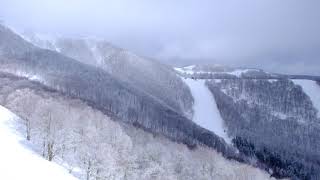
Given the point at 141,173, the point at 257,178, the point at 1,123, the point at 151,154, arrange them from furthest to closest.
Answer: the point at 257,178
the point at 151,154
the point at 141,173
the point at 1,123

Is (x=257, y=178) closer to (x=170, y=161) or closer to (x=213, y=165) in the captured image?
(x=213, y=165)

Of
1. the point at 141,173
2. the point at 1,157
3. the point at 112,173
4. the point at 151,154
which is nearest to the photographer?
the point at 1,157

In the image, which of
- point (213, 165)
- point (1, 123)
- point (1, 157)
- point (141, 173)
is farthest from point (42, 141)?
point (213, 165)

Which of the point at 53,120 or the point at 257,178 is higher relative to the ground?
the point at 53,120

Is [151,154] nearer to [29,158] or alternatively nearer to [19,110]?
[19,110]

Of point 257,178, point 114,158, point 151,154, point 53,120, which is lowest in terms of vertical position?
point 257,178

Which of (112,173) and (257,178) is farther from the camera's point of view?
(257,178)
